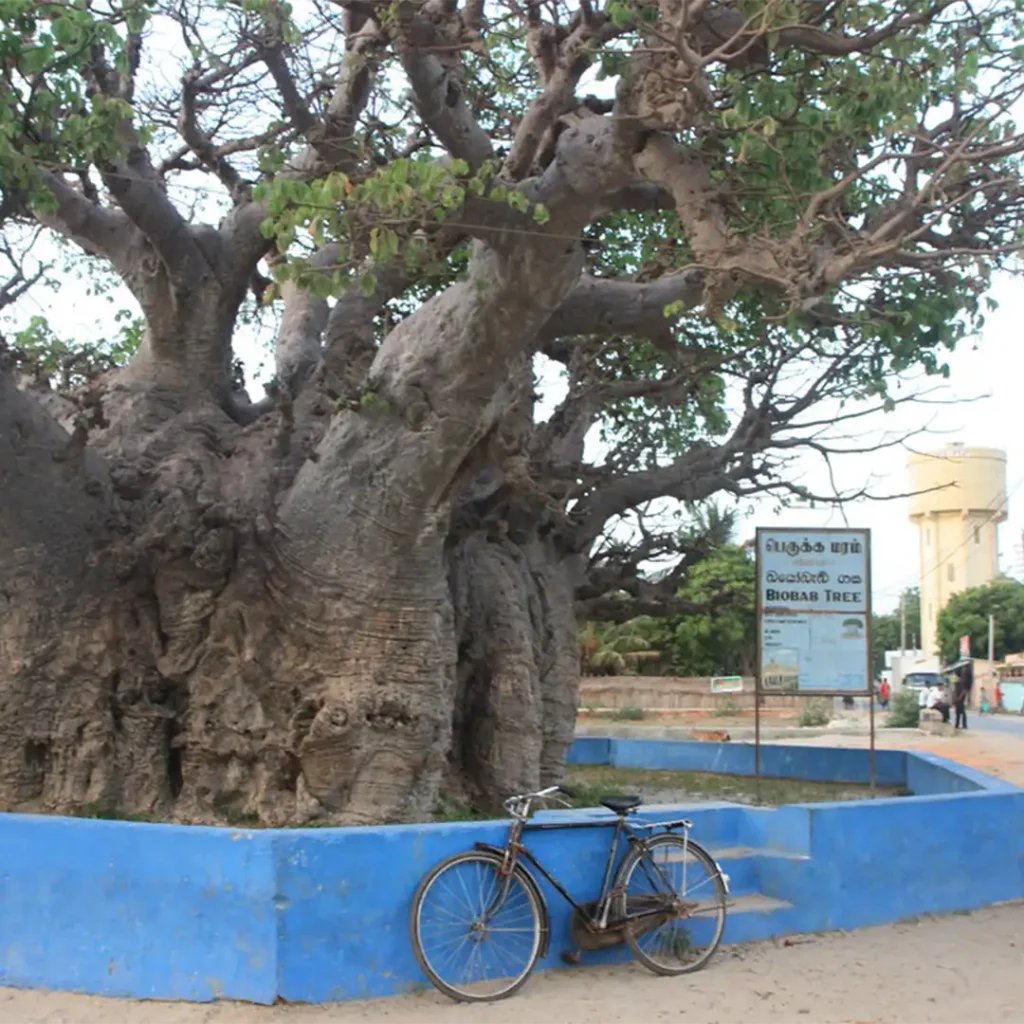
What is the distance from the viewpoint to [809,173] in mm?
7047

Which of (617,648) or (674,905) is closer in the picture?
(674,905)

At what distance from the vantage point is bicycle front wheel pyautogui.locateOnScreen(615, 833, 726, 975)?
5680mm

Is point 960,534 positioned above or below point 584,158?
above

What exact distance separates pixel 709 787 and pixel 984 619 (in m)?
48.9

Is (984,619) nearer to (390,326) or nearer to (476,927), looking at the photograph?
(390,326)

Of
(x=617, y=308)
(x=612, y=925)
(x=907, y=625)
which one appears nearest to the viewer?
(x=612, y=925)

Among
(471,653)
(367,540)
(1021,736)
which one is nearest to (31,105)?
(367,540)

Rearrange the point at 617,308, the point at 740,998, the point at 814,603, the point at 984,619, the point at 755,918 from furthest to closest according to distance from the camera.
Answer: the point at 984,619 → the point at 814,603 → the point at 617,308 → the point at 755,918 → the point at 740,998

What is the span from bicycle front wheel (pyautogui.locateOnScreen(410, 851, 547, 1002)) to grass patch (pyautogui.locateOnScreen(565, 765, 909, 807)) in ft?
14.5

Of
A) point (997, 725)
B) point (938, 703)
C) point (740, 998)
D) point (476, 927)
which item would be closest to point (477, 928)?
point (476, 927)

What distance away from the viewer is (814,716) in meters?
29.7

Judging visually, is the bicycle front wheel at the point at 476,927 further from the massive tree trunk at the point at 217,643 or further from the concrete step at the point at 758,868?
the massive tree trunk at the point at 217,643

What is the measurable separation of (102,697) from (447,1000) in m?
3.39

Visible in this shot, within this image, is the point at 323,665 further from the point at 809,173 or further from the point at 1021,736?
the point at 1021,736
